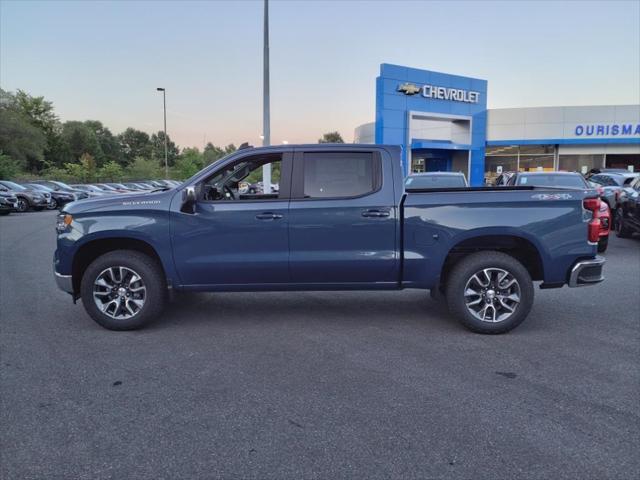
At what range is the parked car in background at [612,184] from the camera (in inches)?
547

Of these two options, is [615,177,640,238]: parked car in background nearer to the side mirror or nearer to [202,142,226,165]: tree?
the side mirror

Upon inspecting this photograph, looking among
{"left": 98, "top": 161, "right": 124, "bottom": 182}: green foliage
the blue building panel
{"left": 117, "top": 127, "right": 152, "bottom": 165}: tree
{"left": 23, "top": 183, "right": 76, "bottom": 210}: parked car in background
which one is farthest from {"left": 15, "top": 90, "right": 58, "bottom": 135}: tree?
the blue building panel

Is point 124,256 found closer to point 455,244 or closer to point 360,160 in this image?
point 360,160

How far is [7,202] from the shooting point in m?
23.6

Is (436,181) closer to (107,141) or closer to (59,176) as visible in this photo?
(59,176)

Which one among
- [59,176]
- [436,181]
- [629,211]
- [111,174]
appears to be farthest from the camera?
[111,174]

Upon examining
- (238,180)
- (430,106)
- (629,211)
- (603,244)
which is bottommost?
(603,244)

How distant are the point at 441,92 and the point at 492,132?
6848mm

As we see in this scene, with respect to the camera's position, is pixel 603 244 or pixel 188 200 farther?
pixel 603 244

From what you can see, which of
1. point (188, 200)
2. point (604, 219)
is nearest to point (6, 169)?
point (188, 200)

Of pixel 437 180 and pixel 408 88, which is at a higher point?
pixel 408 88

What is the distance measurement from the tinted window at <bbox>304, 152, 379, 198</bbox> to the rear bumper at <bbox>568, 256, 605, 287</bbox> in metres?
2.26

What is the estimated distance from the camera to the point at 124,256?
5.50 metres

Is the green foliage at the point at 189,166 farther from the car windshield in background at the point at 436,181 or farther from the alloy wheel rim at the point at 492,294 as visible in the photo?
the alloy wheel rim at the point at 492,294
